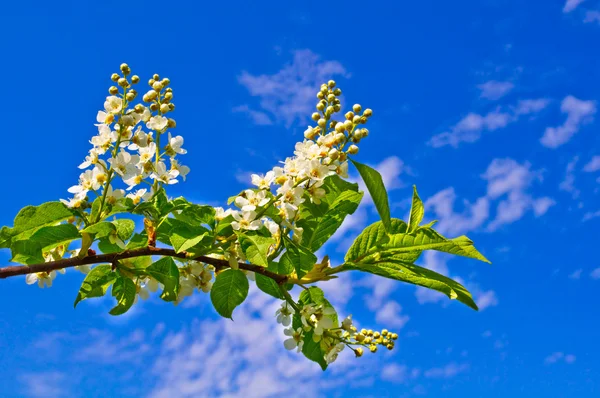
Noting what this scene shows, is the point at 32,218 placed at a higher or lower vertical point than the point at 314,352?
higher

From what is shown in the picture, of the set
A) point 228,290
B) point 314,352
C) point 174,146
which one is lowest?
point 314,352

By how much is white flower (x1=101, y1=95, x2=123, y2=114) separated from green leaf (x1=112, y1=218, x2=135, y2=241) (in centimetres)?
40

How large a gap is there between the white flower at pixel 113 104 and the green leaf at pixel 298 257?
760 millimetres

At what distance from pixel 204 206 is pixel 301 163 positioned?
374 millimetres

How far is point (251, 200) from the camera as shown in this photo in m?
1.98

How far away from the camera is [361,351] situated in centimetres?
231

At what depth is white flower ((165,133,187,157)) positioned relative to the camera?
224cm

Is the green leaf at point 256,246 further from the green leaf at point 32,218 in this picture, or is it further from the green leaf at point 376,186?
the green leaf at point 32,218

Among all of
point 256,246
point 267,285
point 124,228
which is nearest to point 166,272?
point 124,228

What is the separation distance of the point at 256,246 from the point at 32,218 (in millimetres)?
818

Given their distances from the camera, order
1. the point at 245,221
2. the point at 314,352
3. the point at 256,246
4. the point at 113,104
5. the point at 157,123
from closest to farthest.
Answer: the point at 256,246, the point at 245,221, the point at 113,104, the point at 157,123, the point at 314,352

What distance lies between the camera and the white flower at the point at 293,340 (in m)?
2.35

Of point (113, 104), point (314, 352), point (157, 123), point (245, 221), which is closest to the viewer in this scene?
point (245, 221)

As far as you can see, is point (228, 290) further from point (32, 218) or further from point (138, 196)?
point (32, 218)
